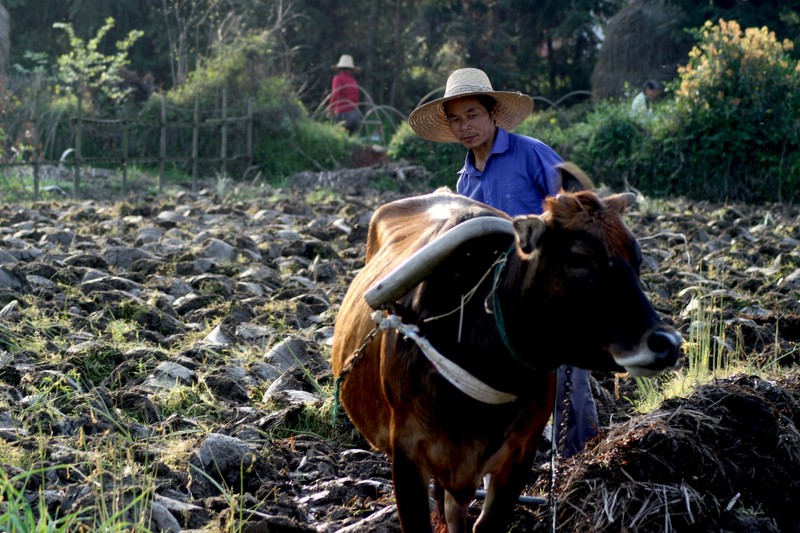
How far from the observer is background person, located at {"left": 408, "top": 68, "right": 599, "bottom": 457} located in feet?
14.5

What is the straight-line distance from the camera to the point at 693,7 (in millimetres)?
22125

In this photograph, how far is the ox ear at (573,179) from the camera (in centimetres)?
322

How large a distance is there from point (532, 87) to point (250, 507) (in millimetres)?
24777

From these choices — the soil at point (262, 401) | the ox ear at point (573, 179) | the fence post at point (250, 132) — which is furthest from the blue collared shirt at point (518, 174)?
the fence post at point (250, 132)

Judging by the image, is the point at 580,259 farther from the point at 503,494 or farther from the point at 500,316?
the point at 503,494

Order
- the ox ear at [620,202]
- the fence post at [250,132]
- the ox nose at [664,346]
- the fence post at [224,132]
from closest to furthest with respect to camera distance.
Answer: the ox nose at [664,346]
the ox ear at [620,202]
the fence post at [224,132]
the fence post at [250,132]

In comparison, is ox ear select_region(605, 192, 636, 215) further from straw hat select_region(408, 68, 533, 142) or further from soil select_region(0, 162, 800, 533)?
straw hat select_region(408, 68, 533, 142)

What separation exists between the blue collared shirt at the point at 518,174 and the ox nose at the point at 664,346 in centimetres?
180

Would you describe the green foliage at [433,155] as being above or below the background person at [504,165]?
below

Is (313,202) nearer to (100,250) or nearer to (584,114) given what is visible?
(100,250)

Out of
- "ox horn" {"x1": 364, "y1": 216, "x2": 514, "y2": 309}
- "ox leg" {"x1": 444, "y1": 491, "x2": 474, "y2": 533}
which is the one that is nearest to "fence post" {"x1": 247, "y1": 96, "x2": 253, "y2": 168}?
"ox leg" {"x1": 444, "y1": 491, "x2": 474, "y2": 533}

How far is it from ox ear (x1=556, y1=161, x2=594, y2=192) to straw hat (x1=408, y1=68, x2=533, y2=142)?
1172 millimetres

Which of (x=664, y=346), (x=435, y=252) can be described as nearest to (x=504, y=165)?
(x=435, y=252)

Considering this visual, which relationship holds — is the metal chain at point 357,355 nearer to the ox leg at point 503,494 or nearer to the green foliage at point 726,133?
the ox leg at point 503,494
